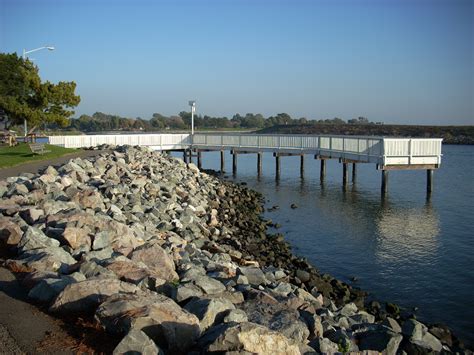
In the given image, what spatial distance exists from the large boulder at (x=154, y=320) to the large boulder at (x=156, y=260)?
229 centimetres

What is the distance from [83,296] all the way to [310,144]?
28.1 meters

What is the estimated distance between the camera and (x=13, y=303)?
647 cm

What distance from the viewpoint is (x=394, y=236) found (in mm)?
18750

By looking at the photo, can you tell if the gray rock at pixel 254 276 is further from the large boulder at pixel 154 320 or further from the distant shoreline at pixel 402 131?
the distant shoreline at pixel 402 131

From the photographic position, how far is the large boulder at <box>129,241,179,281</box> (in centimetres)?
845

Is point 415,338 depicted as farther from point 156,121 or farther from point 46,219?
point 156,121

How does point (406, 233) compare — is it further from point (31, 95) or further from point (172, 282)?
point (31, 95)

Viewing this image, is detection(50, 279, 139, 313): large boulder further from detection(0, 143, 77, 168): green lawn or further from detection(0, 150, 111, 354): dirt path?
detection(0, 143, 77, 168): green lawn

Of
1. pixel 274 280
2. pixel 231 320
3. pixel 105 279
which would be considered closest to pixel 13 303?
pixel 105 279

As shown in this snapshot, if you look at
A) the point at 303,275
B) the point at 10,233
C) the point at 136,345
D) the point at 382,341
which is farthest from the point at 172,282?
the point at 303,275

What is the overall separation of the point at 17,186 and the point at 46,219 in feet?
12.3

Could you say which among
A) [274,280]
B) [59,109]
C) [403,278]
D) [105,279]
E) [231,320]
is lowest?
[403,278]

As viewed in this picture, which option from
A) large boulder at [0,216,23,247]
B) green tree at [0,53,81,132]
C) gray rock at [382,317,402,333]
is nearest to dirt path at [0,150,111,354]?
large boulder at [0,216,23,247]

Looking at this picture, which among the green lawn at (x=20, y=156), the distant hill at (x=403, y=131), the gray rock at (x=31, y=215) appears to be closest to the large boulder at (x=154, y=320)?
the gray rock at (x=31, y=215)
